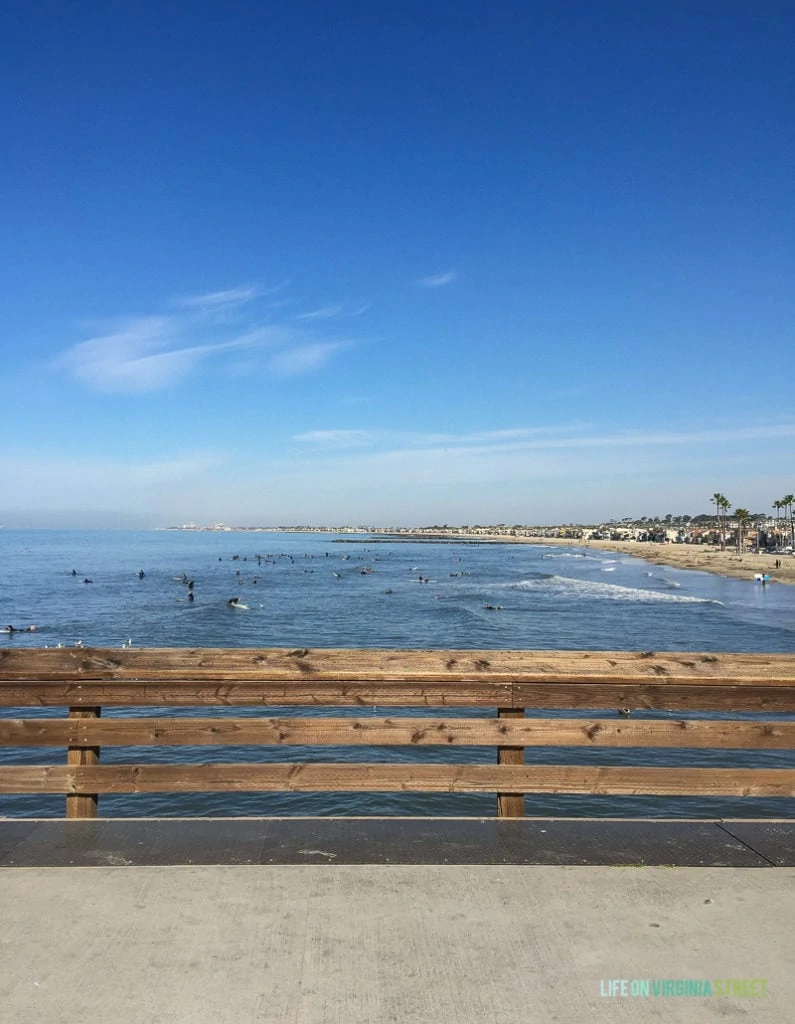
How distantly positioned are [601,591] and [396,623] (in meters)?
27.0

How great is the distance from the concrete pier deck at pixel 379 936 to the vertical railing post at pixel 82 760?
222 mm

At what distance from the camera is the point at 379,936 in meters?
3.62

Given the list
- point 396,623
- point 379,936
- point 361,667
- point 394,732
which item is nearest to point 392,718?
point 394,732

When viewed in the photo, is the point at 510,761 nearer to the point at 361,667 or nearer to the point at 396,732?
the point at 396,732

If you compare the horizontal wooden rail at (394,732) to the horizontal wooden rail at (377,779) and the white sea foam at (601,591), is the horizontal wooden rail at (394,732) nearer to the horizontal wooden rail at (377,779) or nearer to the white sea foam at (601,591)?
the horizontal wooden rail at (377,779)

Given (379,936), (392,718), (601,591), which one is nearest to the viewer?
(379,936)

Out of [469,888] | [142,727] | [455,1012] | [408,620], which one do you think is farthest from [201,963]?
[408,620]

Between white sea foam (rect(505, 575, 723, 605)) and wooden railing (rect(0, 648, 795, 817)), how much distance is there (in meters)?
48.2

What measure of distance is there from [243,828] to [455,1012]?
91.7 inches

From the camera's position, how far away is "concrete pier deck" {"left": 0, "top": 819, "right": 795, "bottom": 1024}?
10.1 ft

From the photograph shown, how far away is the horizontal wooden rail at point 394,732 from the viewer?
4.81m

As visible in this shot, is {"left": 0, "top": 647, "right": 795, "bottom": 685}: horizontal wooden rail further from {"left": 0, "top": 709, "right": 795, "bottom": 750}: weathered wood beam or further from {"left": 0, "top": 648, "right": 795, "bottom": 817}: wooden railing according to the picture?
{"left": 0, "top": 709, "right": 795, "bottom": 750}: weathered wood beam

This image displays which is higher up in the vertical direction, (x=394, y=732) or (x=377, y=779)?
(x=394, y=732)

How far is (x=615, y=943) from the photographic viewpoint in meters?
3.58
